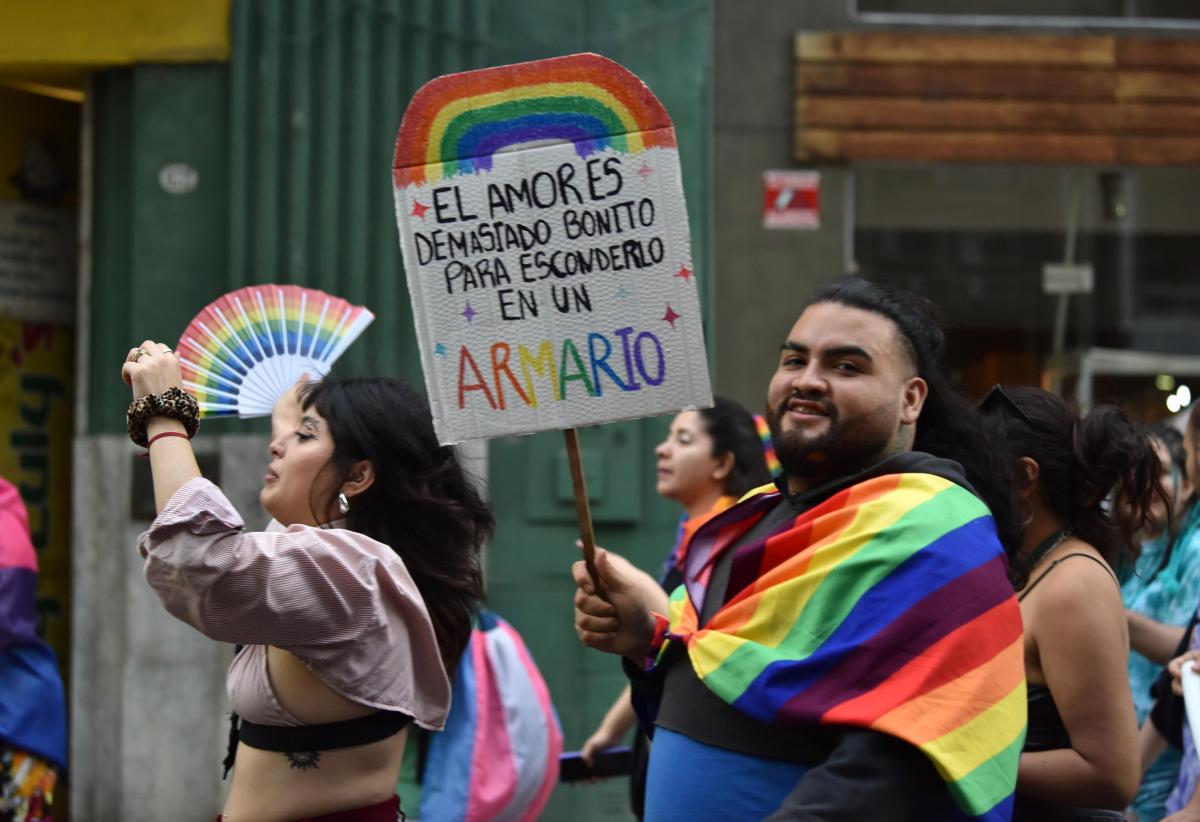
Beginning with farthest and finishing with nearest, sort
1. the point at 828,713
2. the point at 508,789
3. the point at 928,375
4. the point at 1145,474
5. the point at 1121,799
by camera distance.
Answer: the point at 508,789 < the point at 1145,474 < the point at 1121,799 < the point at 928,375 < the point at 828,713

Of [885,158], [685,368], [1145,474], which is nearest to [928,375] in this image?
[685,368]

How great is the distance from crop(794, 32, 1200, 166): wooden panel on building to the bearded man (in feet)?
17.8

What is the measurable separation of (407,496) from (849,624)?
1.29 meters

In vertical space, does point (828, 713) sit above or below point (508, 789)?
above

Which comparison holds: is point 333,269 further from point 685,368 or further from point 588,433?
point 685,368

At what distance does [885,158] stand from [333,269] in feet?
8.83

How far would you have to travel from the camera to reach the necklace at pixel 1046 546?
366 centimetres

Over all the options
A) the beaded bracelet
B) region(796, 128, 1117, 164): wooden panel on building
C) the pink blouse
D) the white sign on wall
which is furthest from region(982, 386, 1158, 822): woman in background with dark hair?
the white sign on wall

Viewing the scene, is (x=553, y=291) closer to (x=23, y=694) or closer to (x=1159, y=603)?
(x=23, y=694)

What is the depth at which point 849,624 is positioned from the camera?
8.92 feet

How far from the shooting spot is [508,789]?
201 inches

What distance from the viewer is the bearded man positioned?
2660 mm

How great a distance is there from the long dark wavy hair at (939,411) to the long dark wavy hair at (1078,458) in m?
0.53

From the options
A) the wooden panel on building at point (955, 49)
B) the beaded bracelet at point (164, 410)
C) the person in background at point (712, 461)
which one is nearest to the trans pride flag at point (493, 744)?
the person in background at point (712, 461)
